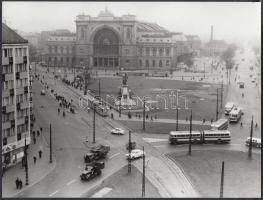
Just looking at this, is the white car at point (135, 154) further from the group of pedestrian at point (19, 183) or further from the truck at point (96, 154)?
the group of pedestrian at point (19, 183)

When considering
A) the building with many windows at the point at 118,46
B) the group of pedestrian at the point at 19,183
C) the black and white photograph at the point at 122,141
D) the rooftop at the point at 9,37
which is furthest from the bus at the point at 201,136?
the building with many windows at the point at 118,46

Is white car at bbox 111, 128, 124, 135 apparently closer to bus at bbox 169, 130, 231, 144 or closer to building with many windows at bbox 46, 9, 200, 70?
bus at bbox 169, 130, 231, 144

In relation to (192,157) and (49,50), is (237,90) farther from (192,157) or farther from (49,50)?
(49,50)

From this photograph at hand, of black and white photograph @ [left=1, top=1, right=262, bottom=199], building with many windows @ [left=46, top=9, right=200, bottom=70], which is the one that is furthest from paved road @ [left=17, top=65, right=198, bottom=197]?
building with many windows @ [left=46, top=9, right=200, bottom=70]

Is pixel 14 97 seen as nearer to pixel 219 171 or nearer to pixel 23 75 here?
pixel 23 75

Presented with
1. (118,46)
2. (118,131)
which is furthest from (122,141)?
(118,46)
